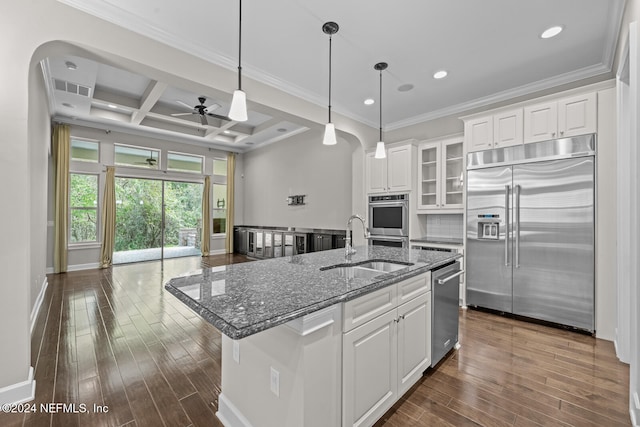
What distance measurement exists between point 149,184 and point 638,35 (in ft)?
27.9

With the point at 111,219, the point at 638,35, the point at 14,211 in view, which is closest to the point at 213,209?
the point at 111,219

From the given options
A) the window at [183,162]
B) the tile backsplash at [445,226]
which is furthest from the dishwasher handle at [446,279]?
the window at [183,162]

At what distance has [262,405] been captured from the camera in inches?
58.8

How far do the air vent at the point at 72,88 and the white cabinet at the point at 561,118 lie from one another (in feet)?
21.3

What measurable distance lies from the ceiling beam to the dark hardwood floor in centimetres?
336

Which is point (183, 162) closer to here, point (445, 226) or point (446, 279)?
point (445, 226)

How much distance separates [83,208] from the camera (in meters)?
6.28

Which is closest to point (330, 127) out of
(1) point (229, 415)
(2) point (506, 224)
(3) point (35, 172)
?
(1) point (229, 415)

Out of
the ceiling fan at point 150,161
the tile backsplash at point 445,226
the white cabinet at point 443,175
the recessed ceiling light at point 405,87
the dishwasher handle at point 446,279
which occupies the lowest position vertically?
the dishwasher handle at point 446,279

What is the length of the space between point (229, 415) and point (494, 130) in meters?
4.22

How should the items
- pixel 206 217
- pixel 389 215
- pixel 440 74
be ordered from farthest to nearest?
pixel 206 217 < pixel 389 215 < pixel 440 74

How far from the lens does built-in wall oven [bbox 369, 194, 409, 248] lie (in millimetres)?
4535

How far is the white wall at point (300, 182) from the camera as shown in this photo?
236 inches

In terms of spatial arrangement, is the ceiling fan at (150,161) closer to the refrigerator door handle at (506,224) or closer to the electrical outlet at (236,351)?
the electrical outlet at (236,351)
